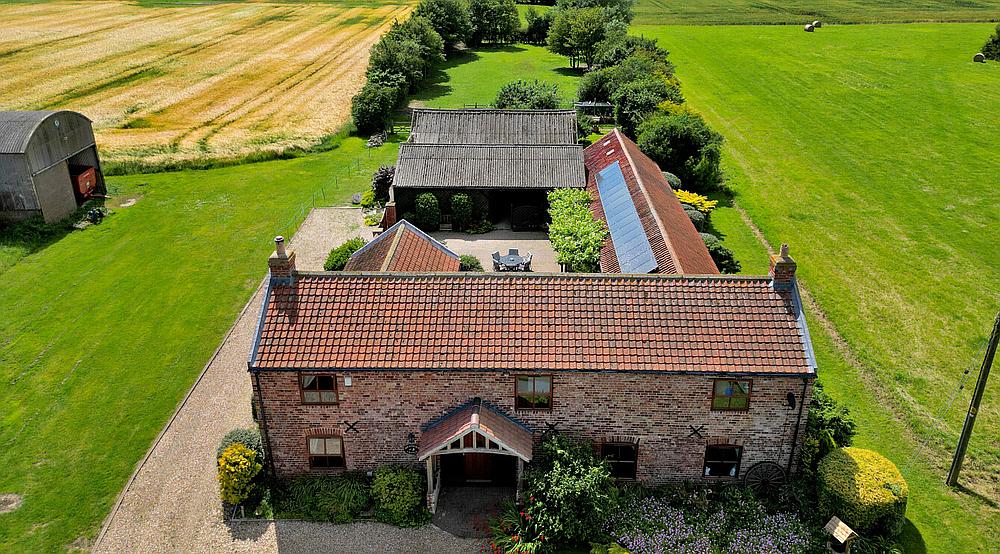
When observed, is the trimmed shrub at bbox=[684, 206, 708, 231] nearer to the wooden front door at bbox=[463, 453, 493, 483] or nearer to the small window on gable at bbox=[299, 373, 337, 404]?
the wooden front door at bbox=[463, 453, 493, 483]

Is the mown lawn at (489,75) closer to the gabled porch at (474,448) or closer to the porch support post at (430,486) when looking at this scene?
the gabled porch at (474,448)

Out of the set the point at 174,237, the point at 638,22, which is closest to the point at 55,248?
the point at 174,237

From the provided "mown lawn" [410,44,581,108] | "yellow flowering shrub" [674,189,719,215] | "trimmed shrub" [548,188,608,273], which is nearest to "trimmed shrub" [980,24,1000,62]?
"mown lawn" [410,44,581,108]

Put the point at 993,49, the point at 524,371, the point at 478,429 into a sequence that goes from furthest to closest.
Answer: the point at 993,49 → the point at 524,371 → the point at 478,429

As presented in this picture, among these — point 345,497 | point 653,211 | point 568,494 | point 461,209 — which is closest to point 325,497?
point 345,497

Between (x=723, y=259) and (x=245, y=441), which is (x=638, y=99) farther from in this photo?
(x=245, y=441)

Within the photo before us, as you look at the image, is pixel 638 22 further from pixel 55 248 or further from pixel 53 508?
pixel 53 508

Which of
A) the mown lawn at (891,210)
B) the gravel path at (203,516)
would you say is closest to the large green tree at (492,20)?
the mown lawn at (891,210)
